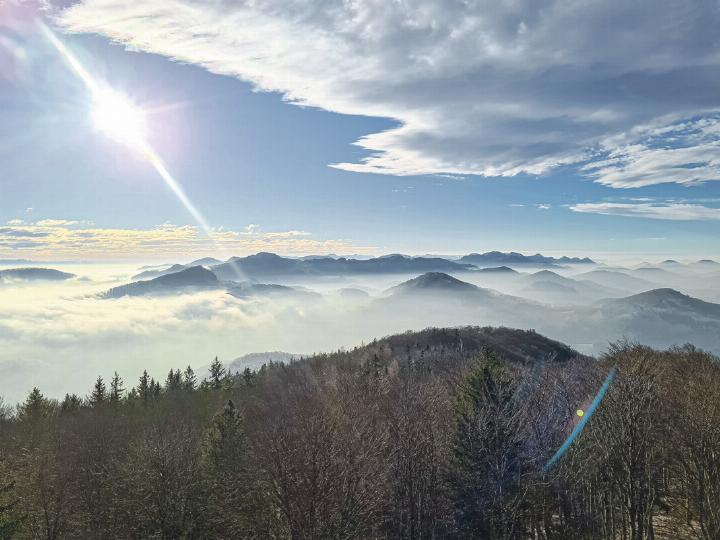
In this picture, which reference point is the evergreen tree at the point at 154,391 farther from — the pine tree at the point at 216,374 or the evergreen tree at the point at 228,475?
the evergreen tree at the point at 228,475

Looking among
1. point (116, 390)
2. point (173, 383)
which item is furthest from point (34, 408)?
point (173, 383)

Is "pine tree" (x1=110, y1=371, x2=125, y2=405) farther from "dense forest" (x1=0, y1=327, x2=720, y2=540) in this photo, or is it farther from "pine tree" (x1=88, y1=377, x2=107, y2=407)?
"dense forest" (x1=0, y1=327, x2=720, y2=540)

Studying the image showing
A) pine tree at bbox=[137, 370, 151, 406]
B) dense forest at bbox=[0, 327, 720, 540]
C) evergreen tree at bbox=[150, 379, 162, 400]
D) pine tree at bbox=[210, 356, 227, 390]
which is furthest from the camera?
pine tree at bbox=[210, 356, 227, 390]

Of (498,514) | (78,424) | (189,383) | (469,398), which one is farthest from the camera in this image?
(189,383)

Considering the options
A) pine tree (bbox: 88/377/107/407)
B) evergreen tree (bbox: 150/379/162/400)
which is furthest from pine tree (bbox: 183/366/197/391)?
pine tree (bbox: 88/377/107/407)

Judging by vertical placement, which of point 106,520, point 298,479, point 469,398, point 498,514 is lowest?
point 106,520

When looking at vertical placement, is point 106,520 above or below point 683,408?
below

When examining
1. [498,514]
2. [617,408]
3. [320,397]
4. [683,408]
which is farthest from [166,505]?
[683,408]

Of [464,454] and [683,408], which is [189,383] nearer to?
[464,454]
